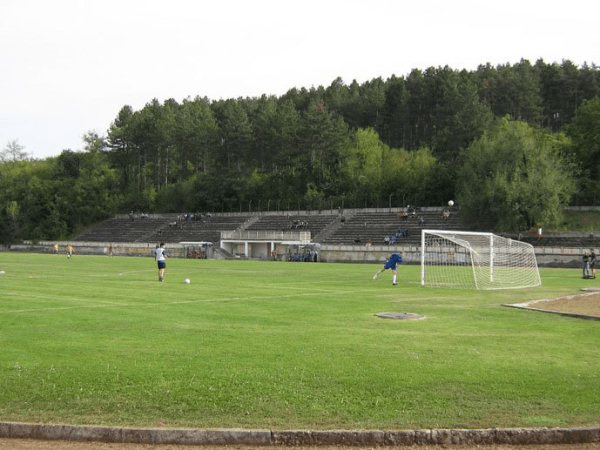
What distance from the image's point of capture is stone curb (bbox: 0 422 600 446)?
8758 mm

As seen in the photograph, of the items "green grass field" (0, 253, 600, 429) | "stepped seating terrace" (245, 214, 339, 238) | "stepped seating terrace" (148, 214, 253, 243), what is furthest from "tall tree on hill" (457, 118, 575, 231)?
"green grass field" (0, 253, 600, 429)

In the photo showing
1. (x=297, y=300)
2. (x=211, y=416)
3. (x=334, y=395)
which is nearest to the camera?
(x=211, y=416)

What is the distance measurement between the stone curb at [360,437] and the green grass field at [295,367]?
0.25 meters

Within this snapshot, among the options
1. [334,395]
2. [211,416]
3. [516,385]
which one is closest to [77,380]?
[211,416]

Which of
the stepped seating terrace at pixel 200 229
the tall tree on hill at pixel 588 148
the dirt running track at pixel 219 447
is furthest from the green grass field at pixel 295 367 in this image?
the stepped seating terrace at pixel 200 229

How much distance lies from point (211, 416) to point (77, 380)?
9.50 feet

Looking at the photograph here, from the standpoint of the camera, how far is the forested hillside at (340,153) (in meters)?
91.7

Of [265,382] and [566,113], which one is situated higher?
[566,113]

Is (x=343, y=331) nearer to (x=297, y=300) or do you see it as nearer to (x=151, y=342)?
(x=151, y=342)

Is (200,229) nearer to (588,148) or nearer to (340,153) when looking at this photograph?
(340,153)

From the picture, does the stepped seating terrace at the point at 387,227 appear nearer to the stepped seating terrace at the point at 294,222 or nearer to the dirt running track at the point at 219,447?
the stepped seating terrace at the point at 294,222

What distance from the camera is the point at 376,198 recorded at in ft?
356

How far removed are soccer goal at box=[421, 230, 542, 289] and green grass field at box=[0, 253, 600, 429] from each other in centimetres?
1444

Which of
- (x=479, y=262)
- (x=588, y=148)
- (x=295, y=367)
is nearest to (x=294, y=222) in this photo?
(x=588, y=148)
